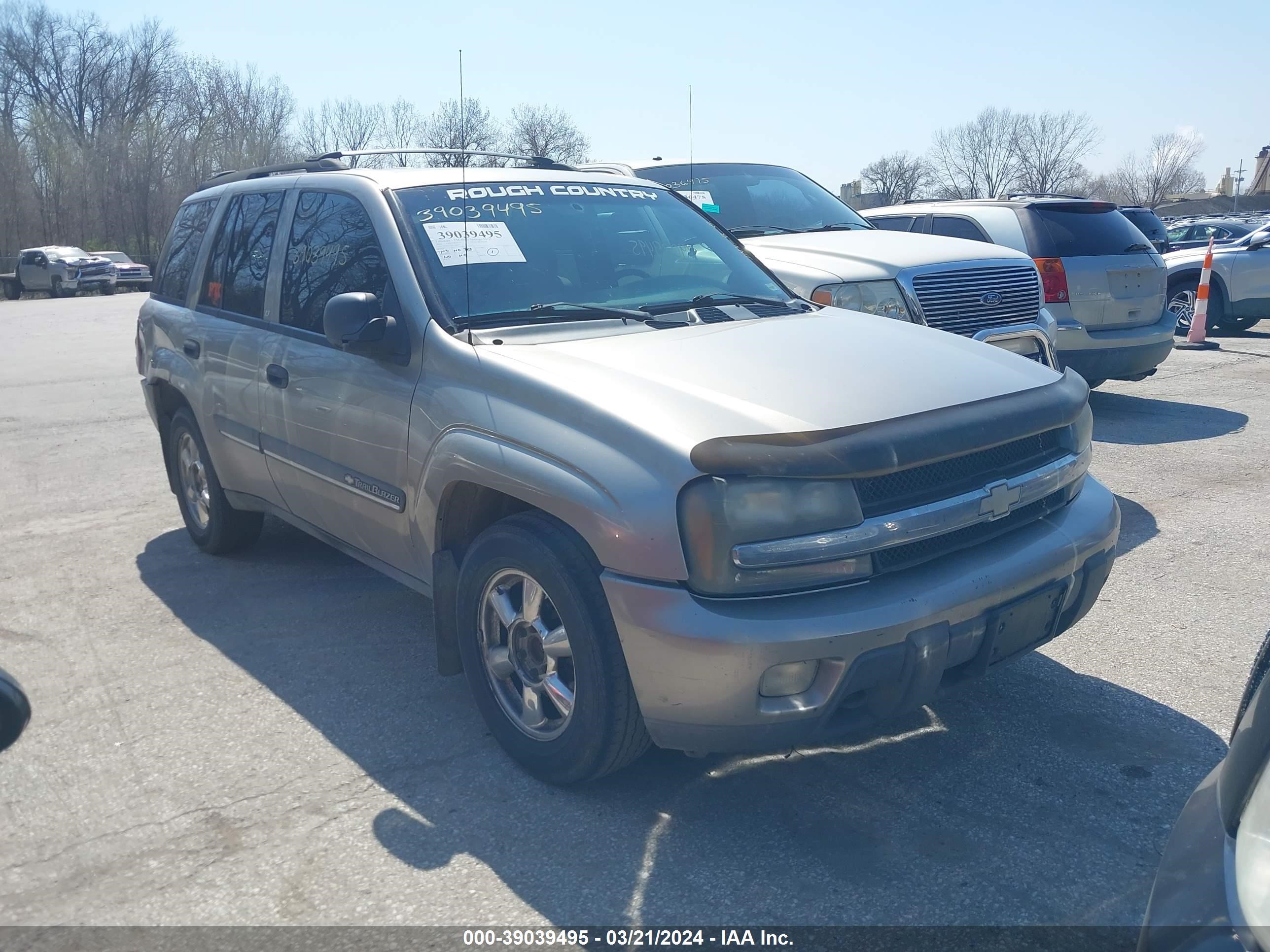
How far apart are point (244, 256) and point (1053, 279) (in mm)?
6076

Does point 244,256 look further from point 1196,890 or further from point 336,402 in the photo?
point 1196,890

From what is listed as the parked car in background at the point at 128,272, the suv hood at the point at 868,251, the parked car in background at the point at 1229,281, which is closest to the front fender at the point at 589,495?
the suv hood at the point at 868,251

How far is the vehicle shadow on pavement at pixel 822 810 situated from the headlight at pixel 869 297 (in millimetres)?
3040

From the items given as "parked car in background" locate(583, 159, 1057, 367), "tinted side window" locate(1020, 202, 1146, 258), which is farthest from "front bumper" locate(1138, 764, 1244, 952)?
"tinted side window" locate(1020, 202, 1146, 258)

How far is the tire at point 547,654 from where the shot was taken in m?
3.00

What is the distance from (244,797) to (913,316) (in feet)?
16.0

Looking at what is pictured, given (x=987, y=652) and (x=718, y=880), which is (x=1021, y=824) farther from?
(x=718, y=880)

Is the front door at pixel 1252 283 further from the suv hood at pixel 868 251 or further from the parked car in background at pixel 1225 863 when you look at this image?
the parked car in background at pixel 1225 863

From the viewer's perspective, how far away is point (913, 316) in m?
6.75

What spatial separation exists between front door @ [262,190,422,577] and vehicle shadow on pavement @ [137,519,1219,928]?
2.10 feet

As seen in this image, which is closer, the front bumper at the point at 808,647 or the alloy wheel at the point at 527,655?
the front bumper at the point at 808,647

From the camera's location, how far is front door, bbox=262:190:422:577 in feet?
12.5

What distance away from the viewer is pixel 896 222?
9.74m

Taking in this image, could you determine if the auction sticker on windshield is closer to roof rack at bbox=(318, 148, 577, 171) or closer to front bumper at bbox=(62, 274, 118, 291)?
roof rack at bbox=(318, 148, 577, 171)
